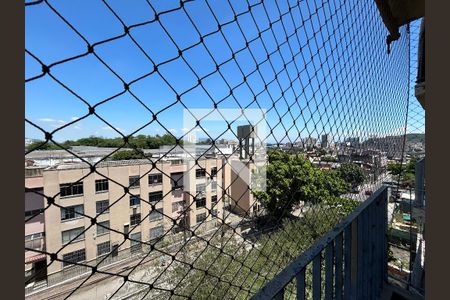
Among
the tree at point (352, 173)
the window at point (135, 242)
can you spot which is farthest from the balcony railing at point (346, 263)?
the tree at point (352, 173)

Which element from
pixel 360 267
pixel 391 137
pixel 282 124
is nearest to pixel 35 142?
pixel 282 124

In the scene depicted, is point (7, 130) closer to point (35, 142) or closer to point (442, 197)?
point (35, 142)

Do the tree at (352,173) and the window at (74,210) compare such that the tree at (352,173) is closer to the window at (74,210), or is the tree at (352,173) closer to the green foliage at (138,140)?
the green foliage at (138,140)

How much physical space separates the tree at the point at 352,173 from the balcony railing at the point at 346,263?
855 mm

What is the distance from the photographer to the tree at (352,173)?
215 centimetres

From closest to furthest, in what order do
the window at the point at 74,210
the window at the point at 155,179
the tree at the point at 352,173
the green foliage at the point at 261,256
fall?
the window at the point at 74,210 < the green foliage at the point at 261,256 < the window at the point at 155,179 < the tree at the point at 352,173

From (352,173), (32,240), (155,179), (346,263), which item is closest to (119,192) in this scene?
(32,240)

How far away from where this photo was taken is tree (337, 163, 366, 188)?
215cm

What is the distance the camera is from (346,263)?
869 mm

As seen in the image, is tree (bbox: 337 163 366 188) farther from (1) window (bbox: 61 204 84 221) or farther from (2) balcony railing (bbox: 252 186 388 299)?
(1) window (bbox: 61 204 84 221)

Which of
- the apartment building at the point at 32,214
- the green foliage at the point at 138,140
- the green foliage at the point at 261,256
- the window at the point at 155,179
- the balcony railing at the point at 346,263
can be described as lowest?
the green foliage at the point at 261,256

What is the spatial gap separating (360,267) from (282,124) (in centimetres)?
64

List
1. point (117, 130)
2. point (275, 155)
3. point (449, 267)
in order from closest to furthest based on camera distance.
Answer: point (117, 130)
point (449, 267)
point (275, 155)

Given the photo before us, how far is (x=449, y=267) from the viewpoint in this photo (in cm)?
58
